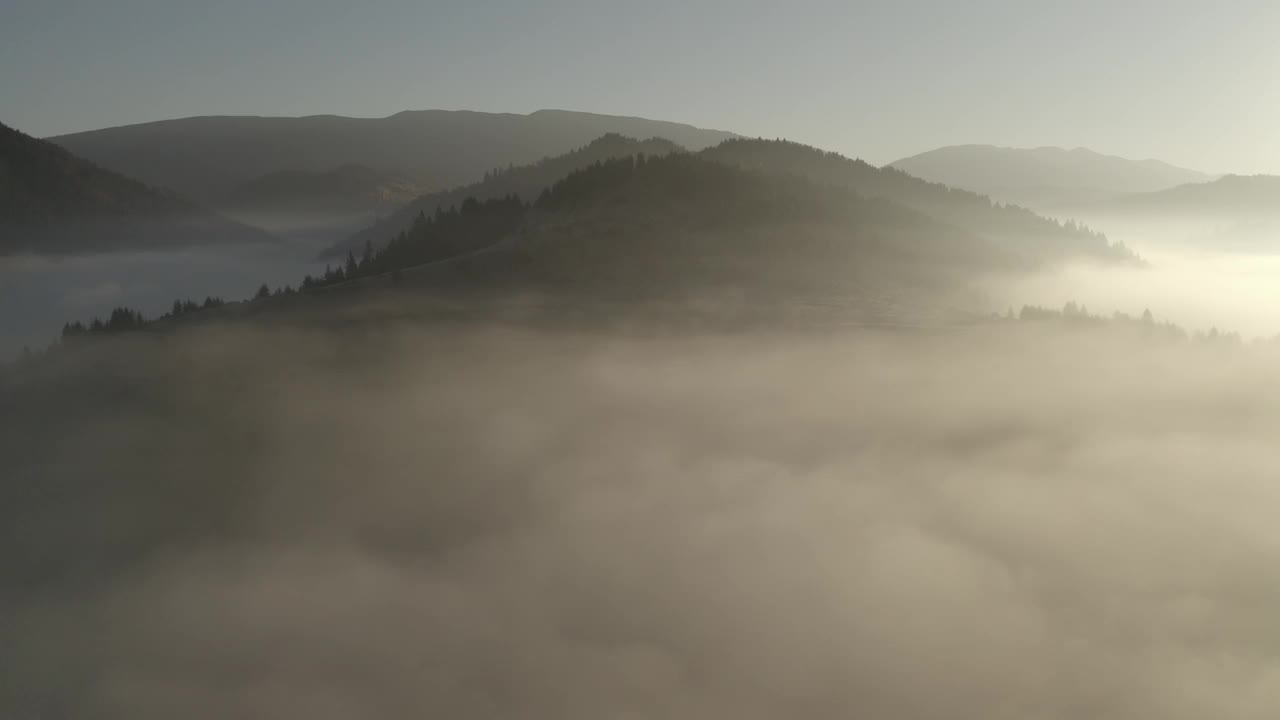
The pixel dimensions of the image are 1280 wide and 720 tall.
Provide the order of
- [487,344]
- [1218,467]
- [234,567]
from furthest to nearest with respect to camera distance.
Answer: [487,344] < [1218,467] < [234,567]

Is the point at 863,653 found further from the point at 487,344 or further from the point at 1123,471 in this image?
the point at 487,344

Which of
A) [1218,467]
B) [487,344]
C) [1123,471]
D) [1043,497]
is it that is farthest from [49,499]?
[1218,467]

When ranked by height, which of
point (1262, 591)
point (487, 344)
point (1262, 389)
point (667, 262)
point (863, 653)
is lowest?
point (863, 653)

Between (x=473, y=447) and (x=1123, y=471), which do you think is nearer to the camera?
(x=1123, y=471)

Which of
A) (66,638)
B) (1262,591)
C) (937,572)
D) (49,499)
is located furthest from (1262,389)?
(49,499)

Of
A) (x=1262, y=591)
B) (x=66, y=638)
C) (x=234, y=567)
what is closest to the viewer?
(x=1262, y=591)

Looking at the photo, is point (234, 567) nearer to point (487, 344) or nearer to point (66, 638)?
point (66, 638)

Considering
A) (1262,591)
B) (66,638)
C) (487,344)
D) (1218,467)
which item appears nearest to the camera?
(1262,591)

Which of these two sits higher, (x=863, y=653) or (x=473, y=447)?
(x=473, y=447)

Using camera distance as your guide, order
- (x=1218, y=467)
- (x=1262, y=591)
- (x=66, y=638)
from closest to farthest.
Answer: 1. (x=1262, y=591)
2. (x=66, y=638)
3. (x=1218, y=467)
